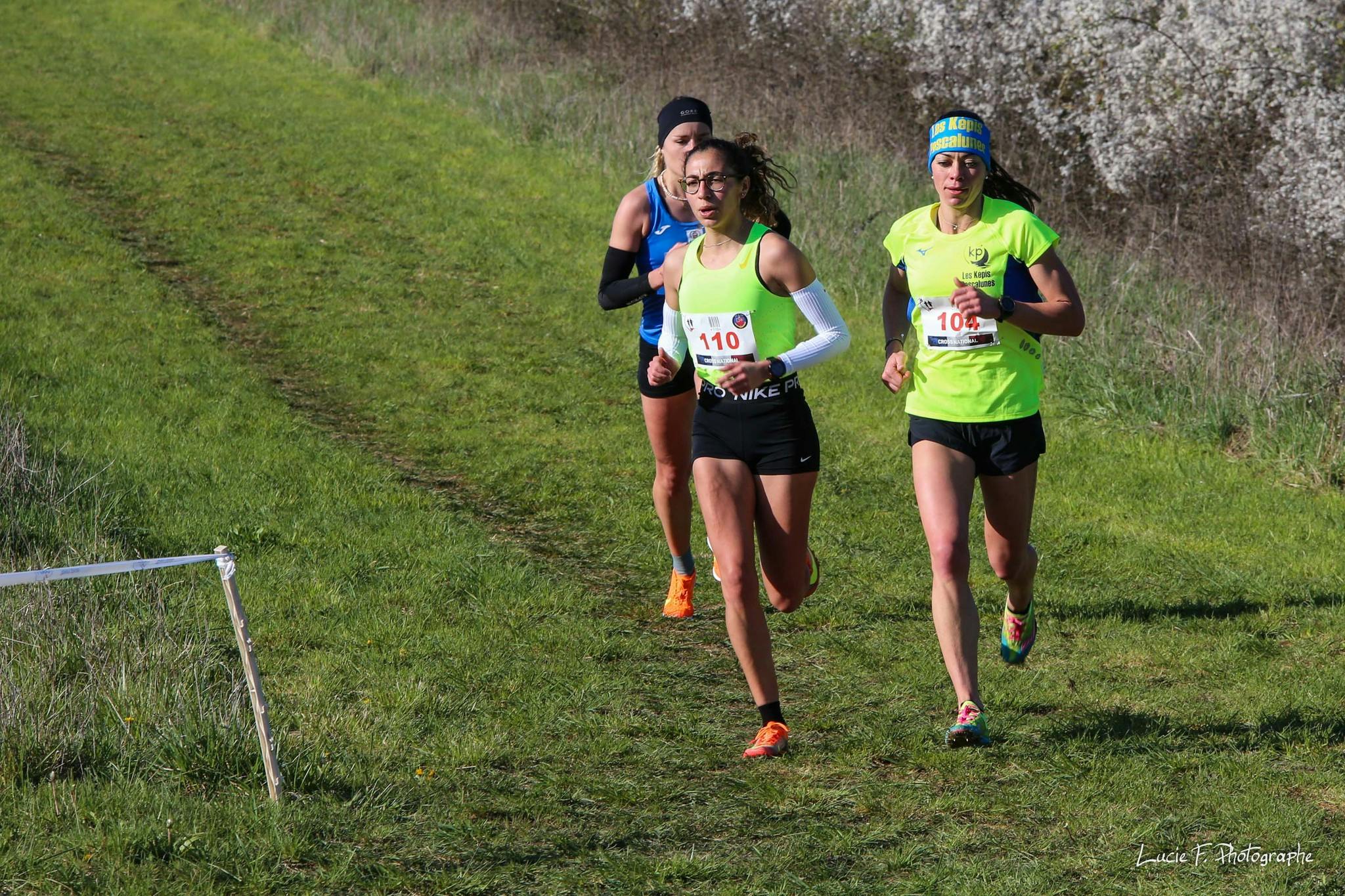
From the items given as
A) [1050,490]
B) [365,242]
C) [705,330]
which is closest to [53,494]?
[705,330]

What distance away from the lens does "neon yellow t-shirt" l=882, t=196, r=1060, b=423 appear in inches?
217

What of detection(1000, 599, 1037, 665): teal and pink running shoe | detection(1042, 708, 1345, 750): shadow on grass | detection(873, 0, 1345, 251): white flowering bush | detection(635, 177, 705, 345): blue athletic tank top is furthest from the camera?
detection(873, 0, 1345, 251): white flowering bush

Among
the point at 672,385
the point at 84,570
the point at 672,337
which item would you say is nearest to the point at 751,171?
the point at 672,337

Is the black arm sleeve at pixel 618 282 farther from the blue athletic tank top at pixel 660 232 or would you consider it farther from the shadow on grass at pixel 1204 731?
the shadow on grass at pixel 1204 731

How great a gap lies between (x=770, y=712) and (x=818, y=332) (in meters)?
1.43

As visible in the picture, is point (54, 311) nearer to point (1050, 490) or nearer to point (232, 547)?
point (232, 547)

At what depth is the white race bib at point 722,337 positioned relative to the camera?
5.35 metres

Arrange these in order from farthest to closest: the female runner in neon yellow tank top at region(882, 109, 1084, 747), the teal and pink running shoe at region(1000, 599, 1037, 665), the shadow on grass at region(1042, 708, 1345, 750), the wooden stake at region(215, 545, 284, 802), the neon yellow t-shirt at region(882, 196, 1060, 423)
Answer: the teal and pink running shoe at region(1000, 599, 1037, 665) < the shadow on grass at region(1042, 708, 1345, 750) < the neon yellow t-shirt at region(882, 196, 1060, 423) < the female runner in neon yellow tank top at region(882, 109, 1084, 747) < the wooden stake at region(215, 545, 284, 802)

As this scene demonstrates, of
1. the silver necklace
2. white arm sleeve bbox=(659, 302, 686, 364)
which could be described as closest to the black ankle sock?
white arm sleeve bbox=(659, 302, 686, 364)

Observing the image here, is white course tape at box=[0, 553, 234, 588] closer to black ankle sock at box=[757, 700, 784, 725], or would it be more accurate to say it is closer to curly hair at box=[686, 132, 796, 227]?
black ankle sock at box=[757, 700, 784, 725]

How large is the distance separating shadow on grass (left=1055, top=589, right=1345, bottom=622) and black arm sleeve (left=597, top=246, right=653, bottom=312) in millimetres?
2775

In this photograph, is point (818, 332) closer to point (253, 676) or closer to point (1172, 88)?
point (253, 676)

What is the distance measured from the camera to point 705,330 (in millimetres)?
5398

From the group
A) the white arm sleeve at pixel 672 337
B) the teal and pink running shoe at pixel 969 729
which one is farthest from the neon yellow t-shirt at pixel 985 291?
the teal and pink running shoe at pixel 969 729
